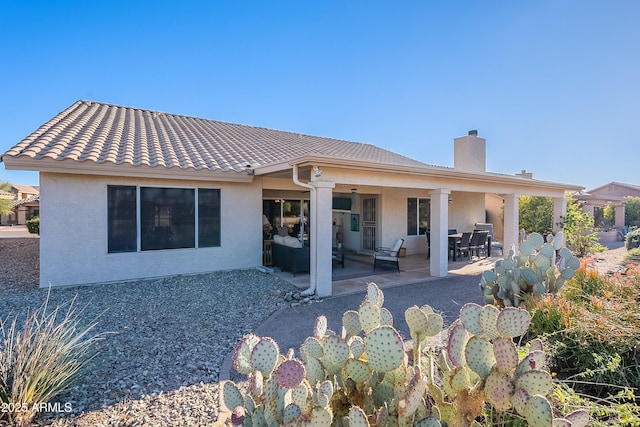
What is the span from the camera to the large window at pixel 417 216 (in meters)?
16.1

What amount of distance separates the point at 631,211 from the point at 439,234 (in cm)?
2816

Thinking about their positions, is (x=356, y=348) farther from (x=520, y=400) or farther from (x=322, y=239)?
(x=322, y=239)

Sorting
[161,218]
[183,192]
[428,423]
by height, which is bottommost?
[428,423]

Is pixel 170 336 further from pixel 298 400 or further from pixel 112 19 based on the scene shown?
pixel 112 19

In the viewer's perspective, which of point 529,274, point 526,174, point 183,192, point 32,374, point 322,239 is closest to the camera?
point 32,374

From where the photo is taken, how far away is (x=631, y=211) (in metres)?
27.2

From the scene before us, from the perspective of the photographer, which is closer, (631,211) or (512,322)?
(512,322)

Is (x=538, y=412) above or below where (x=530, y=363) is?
below

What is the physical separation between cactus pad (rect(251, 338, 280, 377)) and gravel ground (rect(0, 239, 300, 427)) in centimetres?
195

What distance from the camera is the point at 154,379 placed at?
4.18 m

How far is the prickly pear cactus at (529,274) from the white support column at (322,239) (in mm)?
3732

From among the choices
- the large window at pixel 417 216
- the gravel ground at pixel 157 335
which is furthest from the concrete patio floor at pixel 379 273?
the large window at pixel 417 216

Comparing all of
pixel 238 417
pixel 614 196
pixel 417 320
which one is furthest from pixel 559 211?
pixel 614 196

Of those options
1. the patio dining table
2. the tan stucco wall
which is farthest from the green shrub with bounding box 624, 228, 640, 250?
the tan stucco wall
